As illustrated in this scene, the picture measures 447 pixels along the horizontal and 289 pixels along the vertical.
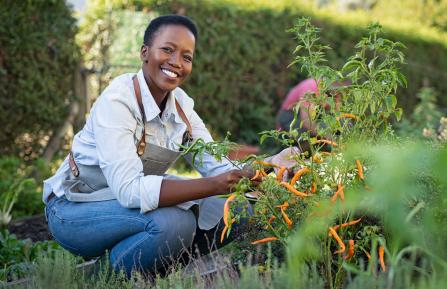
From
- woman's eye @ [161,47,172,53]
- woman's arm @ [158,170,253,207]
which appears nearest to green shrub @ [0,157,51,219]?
woman's eye @ [161,47,172,53]

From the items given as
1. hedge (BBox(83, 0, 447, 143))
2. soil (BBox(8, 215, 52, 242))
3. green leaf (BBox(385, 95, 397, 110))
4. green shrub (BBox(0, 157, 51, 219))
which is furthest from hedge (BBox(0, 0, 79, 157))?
green leaf (BBox(385, 95, 397, 110))

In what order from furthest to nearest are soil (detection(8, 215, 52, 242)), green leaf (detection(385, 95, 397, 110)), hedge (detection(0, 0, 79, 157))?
hedge (detection(0, 0, 79, 157)) < soil (detection(8, 215, 52, 242)) < green leaf (detection(385, 95, 397, 110))

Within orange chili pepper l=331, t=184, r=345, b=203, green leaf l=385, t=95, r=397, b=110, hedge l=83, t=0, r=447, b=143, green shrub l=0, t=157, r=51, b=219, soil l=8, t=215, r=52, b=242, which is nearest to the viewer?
orange chili pepper l=331, t=184, r=345, b=203

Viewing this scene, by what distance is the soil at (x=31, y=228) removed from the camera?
4.73 metres

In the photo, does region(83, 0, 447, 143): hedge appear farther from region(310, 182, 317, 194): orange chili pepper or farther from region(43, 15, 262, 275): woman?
region(310, 182, 317, 194): orange chili pepper

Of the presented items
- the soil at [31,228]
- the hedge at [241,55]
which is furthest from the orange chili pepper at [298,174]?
the hedge at [241,55]

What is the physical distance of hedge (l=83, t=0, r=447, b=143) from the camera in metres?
7.70

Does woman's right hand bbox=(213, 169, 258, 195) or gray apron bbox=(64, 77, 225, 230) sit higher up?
woman's right hand bbox=(213, 169, 258, 195)

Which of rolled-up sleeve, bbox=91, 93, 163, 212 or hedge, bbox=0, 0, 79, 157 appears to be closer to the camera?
rolled-up sleeve, bbox=91, 93, 163, 212

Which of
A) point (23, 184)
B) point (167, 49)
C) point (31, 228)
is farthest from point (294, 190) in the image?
point (23, 184)

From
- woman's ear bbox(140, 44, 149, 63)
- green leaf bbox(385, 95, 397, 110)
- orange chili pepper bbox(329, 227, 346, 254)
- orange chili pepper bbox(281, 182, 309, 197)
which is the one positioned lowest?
orange chili pepper bbox(329, 227, 346, 254)

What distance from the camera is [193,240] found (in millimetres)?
3428

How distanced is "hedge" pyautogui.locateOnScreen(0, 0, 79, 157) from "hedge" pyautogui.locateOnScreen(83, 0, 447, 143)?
0.61 metres

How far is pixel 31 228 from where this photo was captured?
498 centimetres
